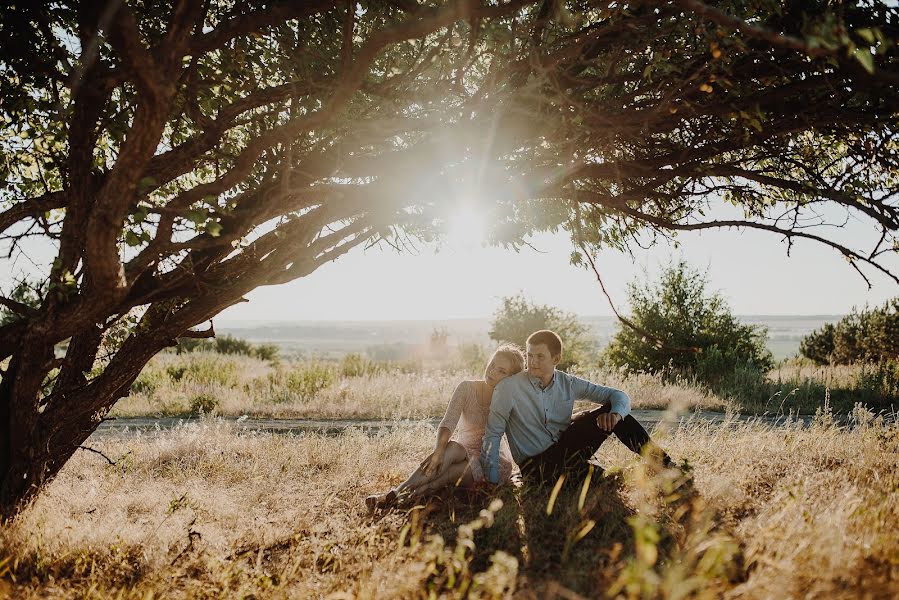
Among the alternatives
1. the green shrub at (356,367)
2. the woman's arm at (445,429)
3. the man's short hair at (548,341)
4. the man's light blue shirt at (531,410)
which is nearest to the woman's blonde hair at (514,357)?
the man's light blue shirt at (531,410)

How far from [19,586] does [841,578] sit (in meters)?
4.35

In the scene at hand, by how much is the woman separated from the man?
0.15 m

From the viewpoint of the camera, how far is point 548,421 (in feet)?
15.3

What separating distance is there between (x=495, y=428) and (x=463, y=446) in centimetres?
36

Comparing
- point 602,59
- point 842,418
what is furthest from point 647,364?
point 602,59

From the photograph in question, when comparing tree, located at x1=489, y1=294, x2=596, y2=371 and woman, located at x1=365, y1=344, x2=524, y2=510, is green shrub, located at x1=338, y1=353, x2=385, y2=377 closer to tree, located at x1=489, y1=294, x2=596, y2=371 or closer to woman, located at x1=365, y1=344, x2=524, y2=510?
tree, located at x1=489, y1=294, x2=596, y2=371

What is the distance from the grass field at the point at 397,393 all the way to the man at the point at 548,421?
4.83m

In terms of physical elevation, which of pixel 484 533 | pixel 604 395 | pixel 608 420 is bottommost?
pixel 484 533

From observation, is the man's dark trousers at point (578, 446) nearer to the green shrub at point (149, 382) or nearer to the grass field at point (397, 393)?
the grass field at point (397, 393)

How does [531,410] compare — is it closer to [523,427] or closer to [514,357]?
[523,427]

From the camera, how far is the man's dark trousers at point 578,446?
4453mm

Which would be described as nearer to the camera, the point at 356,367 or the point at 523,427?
the point at 523,427

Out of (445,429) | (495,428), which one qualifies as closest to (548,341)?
(495,428)

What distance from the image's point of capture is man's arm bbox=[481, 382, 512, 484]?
175 inches
